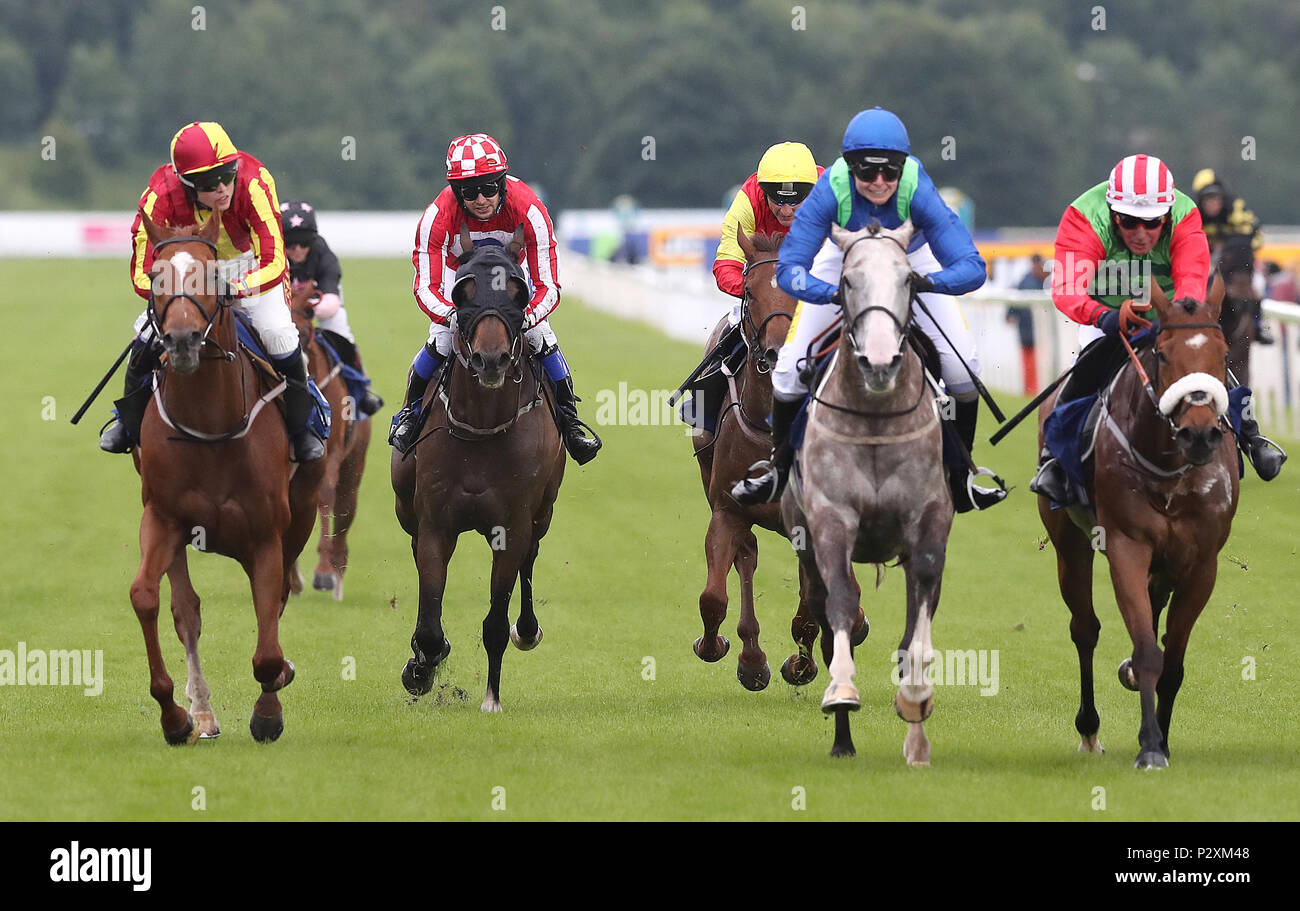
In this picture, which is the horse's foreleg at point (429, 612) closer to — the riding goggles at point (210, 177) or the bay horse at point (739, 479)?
the bay horse at point (739, 479)

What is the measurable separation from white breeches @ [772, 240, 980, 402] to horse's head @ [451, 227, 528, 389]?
45.9 inches

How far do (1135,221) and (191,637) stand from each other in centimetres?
442

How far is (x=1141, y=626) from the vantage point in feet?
26.5

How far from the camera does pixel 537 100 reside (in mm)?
90062

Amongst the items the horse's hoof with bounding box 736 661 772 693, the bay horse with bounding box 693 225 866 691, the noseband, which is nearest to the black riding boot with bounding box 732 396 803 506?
the bay horse with bounding box 693 225 866 691

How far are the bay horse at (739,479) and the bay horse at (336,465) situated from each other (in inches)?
140

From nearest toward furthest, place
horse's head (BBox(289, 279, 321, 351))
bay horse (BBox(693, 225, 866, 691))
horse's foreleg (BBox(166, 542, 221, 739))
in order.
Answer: horse's foreleg (BBox(166, 542, 221, 739))
bay horse (BBox(693, 225, 866, 691))
horse's head (BBox(289, 279, 321, 351))

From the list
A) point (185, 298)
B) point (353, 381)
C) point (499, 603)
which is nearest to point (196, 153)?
point (185, 298)

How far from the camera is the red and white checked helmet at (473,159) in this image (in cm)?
941

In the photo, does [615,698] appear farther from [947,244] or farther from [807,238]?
[947,244]

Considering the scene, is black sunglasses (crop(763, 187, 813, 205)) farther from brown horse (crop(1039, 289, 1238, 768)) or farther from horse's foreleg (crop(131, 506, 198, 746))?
horse's foreleg (crop(131, 506, 198, 746))

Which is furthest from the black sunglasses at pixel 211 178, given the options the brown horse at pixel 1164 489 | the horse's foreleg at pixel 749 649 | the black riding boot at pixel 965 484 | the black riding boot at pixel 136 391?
the brown horse at pixel 1164 489

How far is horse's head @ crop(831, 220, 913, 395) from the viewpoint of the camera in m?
7.49
